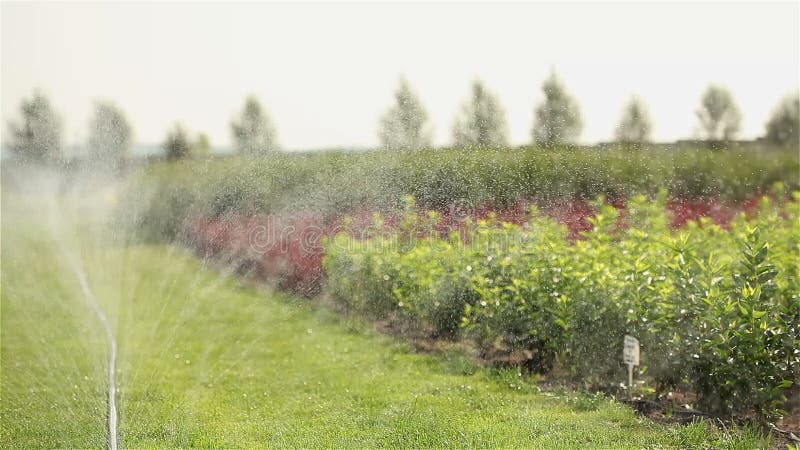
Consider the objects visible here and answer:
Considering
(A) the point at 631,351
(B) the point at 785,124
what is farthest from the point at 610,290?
(B) the point at 785,124

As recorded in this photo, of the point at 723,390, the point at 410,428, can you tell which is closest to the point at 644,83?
the point at 723,390

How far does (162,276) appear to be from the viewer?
15.5ft

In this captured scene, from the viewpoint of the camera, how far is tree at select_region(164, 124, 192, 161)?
4281 millimetres

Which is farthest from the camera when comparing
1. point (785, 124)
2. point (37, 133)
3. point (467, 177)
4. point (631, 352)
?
point (37, 133)

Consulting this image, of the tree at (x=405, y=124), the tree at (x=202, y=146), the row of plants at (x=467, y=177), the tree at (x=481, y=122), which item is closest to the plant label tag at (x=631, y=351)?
the row of plants at (x=467, y=177)

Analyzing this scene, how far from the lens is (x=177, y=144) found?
434 centimetres

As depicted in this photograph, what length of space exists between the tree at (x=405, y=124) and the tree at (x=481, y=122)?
17cm

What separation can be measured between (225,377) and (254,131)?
1362 mm

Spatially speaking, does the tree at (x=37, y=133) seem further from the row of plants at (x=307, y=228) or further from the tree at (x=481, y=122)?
the tree at (x=481, y=122)

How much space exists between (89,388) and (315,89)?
193 centimetres

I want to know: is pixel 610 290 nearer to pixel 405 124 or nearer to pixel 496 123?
pixel 496 123

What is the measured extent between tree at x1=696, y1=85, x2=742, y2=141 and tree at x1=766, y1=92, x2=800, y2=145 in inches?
5.8

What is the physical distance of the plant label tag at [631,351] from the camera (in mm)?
2887

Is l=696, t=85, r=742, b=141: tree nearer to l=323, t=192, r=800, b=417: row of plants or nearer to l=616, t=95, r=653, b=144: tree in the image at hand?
l=616, t=95, r=653, b=144: tree
